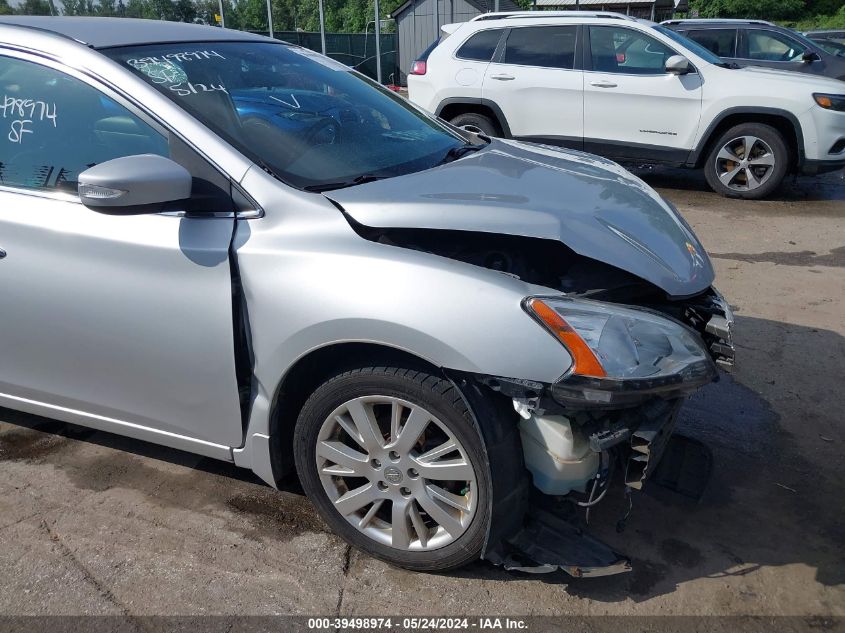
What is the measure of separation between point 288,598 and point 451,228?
4.46ft

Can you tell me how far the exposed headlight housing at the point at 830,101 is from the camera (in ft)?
24.6

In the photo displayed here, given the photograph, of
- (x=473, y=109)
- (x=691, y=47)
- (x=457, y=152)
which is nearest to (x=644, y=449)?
(x=457, y=152)

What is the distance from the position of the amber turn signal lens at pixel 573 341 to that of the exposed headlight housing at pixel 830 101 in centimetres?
677

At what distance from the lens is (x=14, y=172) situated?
285 cm

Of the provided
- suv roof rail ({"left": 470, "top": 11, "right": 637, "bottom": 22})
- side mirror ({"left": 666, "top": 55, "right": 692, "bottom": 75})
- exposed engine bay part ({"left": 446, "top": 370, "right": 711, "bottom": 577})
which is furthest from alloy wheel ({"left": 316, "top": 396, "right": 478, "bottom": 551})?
suv roof rail ({"left": 470, "top": 11, "right": 637, "bottom": 22})

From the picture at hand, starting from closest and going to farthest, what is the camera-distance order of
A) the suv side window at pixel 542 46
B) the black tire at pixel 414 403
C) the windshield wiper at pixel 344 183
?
1. the black tire at pixel 414 403
2. the windshield wiper at pixel 344 183
3. the suv side window at pixel 542 46

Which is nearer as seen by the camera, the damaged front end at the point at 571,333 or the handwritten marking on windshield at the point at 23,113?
→ the damaged front end at the point at 571,333

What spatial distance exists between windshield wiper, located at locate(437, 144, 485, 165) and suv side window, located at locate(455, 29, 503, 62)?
5739mm

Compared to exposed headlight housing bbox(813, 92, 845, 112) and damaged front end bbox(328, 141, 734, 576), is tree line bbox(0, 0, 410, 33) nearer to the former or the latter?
damaged front end bbox(328, 141, 734, 576)

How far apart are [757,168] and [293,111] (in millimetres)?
6488

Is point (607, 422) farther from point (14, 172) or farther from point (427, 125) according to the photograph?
point (14, 172)

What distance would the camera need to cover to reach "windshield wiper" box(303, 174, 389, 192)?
2574 mm

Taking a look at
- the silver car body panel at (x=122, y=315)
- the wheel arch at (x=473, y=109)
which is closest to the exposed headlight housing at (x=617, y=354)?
the silver car body panel at (x=122, y=315)

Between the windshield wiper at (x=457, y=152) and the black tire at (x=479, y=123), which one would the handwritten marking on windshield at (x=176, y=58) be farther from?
the black tire at (x=479, y=123)
